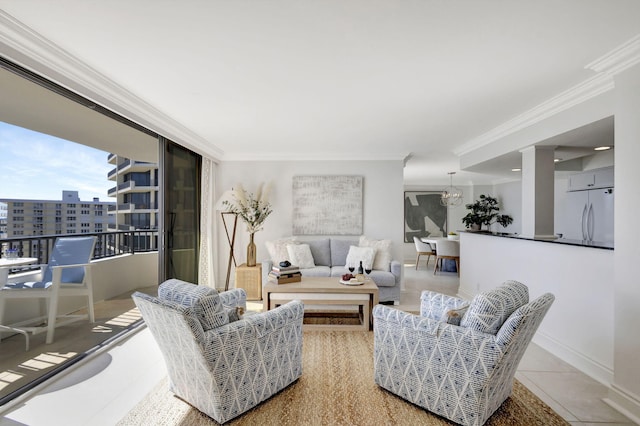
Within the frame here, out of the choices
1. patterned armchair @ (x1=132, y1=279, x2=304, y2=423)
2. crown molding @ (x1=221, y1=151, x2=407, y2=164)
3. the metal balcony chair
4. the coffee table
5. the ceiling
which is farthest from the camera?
crown molding @ (x1=221, y1=151, x2=407, y2=164)

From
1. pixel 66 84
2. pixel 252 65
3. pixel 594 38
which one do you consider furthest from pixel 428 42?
pixel 66 84

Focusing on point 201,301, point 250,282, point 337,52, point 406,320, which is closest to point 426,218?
point 250,282

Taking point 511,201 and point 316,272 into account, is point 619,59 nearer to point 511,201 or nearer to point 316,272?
point 316,272

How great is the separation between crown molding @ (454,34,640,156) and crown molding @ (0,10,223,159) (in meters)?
3.74

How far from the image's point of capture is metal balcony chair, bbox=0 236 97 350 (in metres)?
2.48

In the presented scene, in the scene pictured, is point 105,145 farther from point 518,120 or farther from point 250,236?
point 518,120

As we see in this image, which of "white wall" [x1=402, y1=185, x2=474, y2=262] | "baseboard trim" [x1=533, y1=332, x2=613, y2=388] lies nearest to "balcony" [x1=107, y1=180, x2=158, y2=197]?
"baseboard trim" [x1=533, y1=332, x2=613, y2=388]

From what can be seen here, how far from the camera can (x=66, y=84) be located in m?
2.34

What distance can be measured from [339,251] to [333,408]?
3.30m

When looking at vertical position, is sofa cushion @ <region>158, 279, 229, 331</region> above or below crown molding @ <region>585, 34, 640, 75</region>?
below

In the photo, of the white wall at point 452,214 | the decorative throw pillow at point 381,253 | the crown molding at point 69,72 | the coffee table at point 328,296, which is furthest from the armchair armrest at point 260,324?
the white wall at point 452,214

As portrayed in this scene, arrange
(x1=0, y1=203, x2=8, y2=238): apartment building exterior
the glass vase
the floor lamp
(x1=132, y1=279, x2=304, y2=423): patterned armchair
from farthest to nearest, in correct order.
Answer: the floor lamp < the glass vase < (x1=0, y1=203, x2=8, y2=238): apartment building exterior < (x1=132, y1=279, x2=304, y2=423): patterned armchair

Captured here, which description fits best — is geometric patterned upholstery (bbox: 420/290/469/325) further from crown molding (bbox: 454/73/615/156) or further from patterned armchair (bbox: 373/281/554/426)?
crown molding (bbox: 454/73/615/156)

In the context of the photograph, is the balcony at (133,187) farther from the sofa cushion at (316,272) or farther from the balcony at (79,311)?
the sofa cushion at (316,272)
